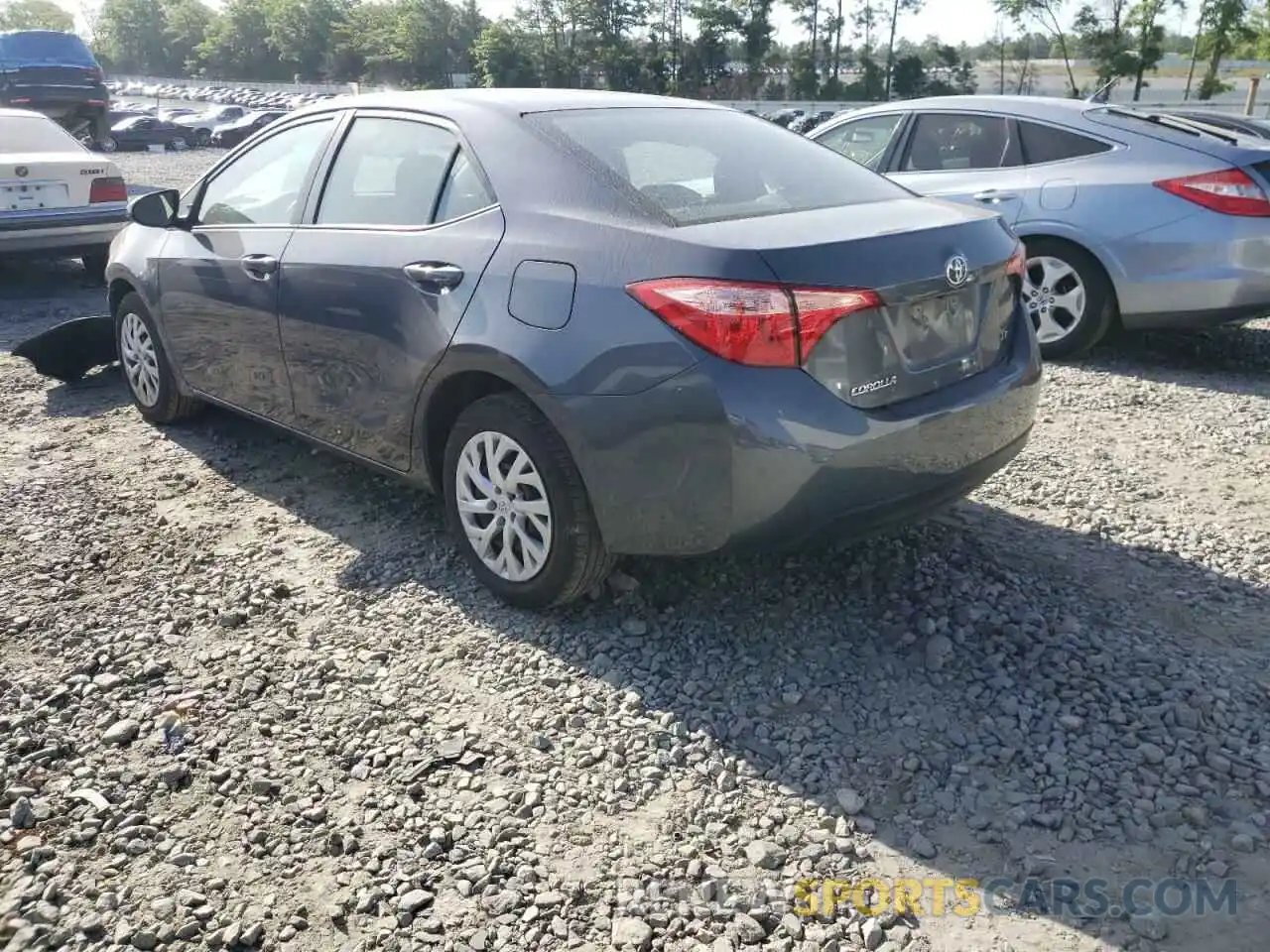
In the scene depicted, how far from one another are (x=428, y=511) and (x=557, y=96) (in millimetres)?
A: 1714

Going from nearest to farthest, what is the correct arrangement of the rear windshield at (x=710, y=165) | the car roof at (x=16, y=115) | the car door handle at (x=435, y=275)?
1. the rear windshield at (x=710, y=165)
2. the car door handle at (x=435, y=275)
3. the car roof at (x=16, y=115)

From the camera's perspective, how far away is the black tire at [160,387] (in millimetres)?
5340

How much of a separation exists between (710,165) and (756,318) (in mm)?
988

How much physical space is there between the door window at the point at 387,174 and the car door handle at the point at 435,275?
0.21 m

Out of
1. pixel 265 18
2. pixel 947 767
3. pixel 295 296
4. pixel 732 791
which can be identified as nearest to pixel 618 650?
pixel 732 791

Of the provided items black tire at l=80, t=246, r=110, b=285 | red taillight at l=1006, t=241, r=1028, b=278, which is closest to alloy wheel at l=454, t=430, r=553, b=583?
red taillight at l=1006, t=241, r=1028, b=278

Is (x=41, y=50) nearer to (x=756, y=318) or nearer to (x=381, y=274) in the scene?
(x=381, y=274)

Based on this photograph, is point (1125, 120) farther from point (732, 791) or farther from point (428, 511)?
point (732, 791)

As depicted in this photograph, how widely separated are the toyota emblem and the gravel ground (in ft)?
3.44

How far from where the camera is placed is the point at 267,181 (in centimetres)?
460

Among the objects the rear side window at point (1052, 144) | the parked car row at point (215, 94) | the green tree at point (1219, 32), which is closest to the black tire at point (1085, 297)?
the rear side window at point (1052, 144)

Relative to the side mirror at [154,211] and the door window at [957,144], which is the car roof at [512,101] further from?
the door window at [957,144]

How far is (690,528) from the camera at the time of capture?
3.06 m

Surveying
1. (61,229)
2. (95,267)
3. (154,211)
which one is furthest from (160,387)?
(95,267)
